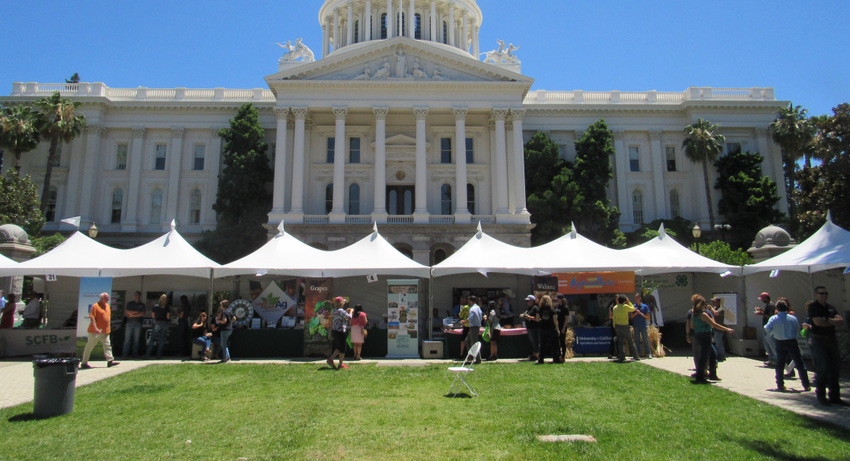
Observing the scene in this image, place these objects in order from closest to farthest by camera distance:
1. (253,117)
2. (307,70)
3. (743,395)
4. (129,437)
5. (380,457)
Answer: (380,457), (129,437), (743,395), (307,70), (253,117)

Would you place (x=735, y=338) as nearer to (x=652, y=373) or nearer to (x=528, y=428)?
(x=652, y=373)

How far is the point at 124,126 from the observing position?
44844 mm

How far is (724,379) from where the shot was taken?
12.9 metres

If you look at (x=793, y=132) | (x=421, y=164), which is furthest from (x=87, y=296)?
(x=793, y=132)

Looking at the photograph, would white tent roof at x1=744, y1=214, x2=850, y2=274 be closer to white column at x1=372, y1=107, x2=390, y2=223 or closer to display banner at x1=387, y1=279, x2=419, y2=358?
display banner at x1=387, y1=279, x2=419, y2=358

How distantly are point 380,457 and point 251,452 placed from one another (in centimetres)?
161

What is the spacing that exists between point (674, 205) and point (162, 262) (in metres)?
39.6

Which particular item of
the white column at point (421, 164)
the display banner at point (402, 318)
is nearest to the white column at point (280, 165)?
the white column at point (421, 164)

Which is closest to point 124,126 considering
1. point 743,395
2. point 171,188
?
point 171,188

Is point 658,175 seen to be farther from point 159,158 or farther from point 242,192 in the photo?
point 159,158

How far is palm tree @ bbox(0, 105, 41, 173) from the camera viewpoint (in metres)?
37.9

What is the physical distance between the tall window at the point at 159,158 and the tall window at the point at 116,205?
10.7 ft

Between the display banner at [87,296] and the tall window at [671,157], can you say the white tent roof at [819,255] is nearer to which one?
the display banner at [87,296]

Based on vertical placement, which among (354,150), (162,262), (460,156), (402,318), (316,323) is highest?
(354,150)
